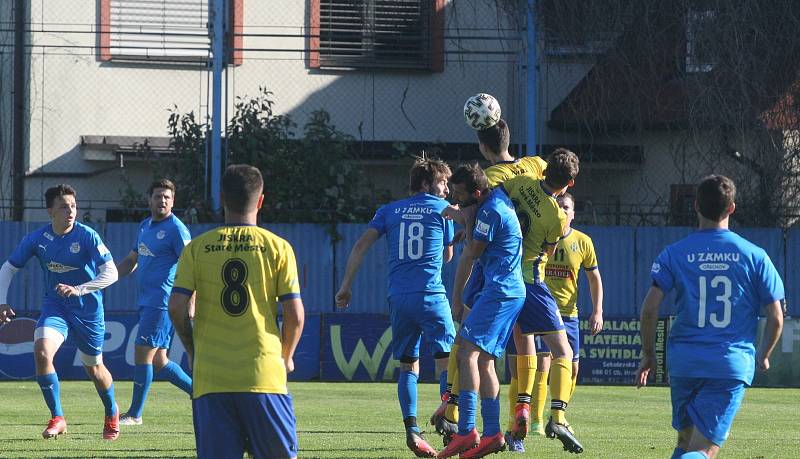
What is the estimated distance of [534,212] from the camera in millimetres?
9648

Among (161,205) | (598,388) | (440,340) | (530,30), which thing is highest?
(530,30)

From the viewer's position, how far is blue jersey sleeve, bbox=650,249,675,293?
6988mm

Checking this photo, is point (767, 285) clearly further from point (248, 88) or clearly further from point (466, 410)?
point (248, 88)

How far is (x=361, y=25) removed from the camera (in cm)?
2420

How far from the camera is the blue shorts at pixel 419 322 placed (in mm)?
10008

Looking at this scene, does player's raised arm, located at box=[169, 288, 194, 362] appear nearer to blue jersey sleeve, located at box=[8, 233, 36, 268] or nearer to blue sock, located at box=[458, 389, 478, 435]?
blue sock, located at box=[458, 389, 478, 435]

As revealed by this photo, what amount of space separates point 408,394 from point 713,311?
3.37m

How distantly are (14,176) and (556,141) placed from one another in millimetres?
9736

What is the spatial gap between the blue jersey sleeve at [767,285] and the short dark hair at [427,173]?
11.8ft

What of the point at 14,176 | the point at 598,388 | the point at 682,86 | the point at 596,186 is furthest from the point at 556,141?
the point at 14,176

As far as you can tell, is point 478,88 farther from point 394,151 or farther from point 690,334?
point 690,334

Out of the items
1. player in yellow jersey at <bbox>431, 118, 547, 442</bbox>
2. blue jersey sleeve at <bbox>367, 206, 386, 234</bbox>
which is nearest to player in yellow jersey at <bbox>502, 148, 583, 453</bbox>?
player in yellow jersey at <bbox>431, 118, 547, 442</bbox>

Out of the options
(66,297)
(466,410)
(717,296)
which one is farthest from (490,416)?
(66,297)

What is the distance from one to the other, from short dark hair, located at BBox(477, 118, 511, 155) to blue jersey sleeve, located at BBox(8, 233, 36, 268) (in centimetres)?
392
